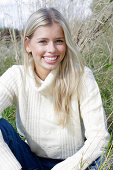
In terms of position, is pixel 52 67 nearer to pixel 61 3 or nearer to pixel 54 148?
pixel 54 148

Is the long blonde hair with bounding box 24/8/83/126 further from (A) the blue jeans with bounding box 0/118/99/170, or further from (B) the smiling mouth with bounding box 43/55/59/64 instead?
(A) the blue jeans with bounding box 0/118/99/170

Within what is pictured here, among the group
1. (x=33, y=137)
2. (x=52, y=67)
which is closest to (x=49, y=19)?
(x=52, y=67)

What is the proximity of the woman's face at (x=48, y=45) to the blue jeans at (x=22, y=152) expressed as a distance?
45 centimetres

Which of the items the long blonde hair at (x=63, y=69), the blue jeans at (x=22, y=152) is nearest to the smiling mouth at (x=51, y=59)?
the long blonde hair at (x=63, y=69)

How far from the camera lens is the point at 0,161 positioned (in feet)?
4.23

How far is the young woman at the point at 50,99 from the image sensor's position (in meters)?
1.43

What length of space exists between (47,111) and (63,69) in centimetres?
29

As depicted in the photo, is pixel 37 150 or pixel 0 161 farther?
pixel 37 150

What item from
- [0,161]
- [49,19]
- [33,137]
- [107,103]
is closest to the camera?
[0,161]

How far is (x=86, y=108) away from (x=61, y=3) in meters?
1.29

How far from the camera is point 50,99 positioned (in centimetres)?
161

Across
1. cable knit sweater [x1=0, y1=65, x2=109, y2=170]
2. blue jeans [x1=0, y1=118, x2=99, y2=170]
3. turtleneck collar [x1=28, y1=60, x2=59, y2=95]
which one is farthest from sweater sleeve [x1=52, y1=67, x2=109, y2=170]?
blue jeans [x1=0, y1=118, x2=99, y2=170]

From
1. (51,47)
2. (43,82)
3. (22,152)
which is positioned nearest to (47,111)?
(43,82)

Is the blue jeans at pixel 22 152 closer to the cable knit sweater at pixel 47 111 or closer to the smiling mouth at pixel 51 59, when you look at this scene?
the cable knit sweater at pixel 47 111
